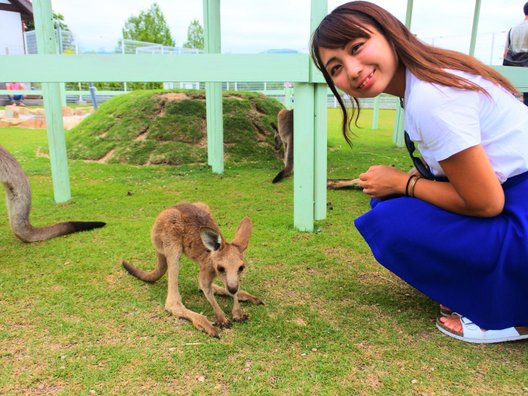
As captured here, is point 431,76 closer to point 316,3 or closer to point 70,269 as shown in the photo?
point 316,3

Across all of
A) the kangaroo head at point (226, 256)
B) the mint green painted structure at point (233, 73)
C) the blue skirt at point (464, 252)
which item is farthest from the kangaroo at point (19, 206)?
the blue skirt at point (464, 252)

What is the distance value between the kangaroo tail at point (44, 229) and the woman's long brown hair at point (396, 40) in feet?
6.85

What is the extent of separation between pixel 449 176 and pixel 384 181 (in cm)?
33

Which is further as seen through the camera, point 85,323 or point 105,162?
point 105,162

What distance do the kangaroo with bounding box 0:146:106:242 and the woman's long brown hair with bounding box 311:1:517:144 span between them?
2.13 m

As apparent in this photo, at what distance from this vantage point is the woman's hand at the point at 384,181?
1682 millimetres

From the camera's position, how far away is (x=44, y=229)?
9.18 ft

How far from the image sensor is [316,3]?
100 inches

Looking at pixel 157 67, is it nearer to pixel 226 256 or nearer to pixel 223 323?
pixel 226 256

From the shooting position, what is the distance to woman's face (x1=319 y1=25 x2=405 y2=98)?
1.38 meters

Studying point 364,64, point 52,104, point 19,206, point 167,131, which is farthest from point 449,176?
point 167,131

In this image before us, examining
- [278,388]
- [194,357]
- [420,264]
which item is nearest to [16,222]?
[194,357]

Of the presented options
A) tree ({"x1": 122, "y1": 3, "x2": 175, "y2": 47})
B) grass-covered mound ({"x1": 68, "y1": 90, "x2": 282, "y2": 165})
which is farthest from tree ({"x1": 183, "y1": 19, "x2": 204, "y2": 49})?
grass-covered mound ({"x1": 68, "y1": 90, "x2": 282, "y2": 165})

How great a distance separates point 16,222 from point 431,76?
96.4 inches
